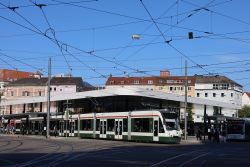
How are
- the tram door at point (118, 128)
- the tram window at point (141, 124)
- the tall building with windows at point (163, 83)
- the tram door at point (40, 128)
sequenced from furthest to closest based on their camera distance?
the tall building with windows at point (163, 83), the tram door at point (40, 128), the tram door at point (118, 128), the tram window at point (141, 124)

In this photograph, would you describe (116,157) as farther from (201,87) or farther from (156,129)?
(201,87)

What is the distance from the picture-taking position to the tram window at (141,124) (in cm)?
4345

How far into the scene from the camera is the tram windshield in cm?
4227

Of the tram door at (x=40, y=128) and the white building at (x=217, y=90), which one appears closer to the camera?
the tram door at (x=40, y=128)

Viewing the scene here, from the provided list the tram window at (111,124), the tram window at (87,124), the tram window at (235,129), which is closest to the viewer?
the tram window at (111,124)

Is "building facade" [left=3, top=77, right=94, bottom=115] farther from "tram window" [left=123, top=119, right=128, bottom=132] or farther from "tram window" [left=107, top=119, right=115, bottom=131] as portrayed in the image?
"tram window" [left=123, top=119, right=128, bottom=132]

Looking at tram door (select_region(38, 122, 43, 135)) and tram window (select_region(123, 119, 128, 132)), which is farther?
tram door (select_region(38, 122, 43, 135))

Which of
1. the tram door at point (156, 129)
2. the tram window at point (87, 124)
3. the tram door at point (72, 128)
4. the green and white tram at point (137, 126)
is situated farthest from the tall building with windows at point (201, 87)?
the tram door at point (156, 129)

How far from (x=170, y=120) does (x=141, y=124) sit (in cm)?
286

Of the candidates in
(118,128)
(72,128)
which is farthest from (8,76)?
(118,128)

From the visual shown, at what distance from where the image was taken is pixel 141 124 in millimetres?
44188

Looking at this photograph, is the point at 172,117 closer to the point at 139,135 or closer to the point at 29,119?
the point at 139,135

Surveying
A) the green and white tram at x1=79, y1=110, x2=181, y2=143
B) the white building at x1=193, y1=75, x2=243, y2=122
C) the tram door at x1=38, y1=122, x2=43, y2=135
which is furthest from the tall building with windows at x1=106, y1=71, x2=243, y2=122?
the green and white tram at x1=79, y1=110, x2=181, y2=143

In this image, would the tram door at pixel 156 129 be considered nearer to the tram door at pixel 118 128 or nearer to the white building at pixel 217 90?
the tram door at pixel 118 128
